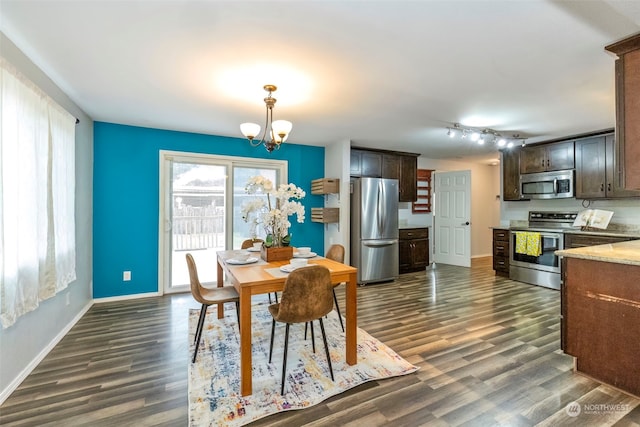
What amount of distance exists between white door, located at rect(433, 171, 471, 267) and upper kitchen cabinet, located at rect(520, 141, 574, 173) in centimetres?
109

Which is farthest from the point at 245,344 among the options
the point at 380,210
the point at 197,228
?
the point at 380,210

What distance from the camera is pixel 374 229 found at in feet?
15.8

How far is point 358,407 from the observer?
1.82 meters

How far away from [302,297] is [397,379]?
0.93 metres

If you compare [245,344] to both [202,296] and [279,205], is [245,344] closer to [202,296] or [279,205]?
[202,296]

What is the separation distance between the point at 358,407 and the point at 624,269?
6.45ft

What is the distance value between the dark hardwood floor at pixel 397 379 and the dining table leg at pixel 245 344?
0.27 meters

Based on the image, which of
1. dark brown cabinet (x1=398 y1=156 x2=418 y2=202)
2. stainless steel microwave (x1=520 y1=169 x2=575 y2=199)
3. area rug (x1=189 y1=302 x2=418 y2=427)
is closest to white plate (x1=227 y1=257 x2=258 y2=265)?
area rug (x1=189 y1=302 x2=418 y2=427)

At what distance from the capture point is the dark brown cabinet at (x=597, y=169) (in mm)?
4145

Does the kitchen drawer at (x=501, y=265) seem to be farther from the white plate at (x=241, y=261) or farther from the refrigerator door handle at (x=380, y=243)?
the white plate at (x=241, y=261)

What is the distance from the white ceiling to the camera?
166 centimetres

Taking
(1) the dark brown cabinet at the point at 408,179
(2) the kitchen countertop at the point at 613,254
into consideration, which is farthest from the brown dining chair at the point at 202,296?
(1) the dark brown cabinet at the point at 408,179

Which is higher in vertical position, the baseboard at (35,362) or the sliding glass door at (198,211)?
the sliding glass door at (198,211)

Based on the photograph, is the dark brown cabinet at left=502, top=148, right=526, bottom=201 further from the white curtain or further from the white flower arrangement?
the white curtain
